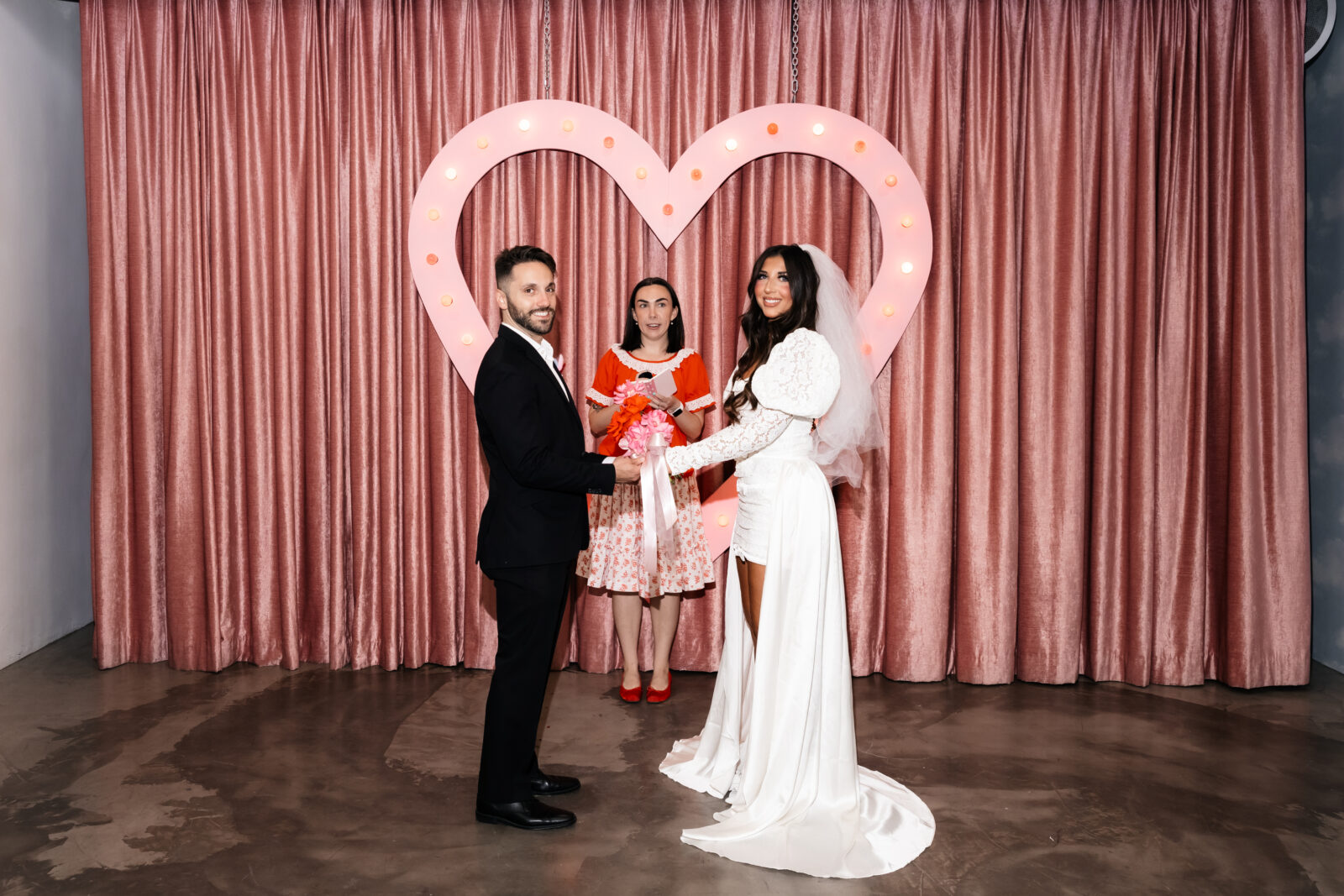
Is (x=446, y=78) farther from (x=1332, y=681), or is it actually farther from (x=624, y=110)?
(x=1332, y=681)

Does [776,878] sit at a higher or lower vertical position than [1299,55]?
lower

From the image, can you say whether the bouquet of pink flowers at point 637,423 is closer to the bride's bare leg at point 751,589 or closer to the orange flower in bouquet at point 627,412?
the orange flower in bouquet at point 627,412

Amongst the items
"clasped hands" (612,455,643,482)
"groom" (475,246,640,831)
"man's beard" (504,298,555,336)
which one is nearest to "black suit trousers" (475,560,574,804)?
"groom" (475,246,640,831)

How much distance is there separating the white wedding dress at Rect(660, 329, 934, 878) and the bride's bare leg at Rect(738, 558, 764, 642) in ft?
0.16

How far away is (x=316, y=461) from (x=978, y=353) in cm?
288

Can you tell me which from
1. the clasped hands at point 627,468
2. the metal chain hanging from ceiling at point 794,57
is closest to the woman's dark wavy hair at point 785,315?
the clasped hands at point 627,468

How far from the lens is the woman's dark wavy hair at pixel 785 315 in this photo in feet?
8.62

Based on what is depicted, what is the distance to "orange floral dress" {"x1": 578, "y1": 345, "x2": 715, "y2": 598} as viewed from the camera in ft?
11.7

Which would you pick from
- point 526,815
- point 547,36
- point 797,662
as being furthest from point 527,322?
point 547,36

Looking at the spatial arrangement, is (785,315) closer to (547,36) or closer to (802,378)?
(802,378)

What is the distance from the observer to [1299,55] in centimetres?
366

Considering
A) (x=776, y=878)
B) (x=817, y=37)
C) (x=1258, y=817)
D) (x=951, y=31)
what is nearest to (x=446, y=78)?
(x=817, y=37)

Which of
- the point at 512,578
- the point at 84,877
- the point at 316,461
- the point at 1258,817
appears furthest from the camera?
the point at 316,461

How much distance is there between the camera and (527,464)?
2361mm
